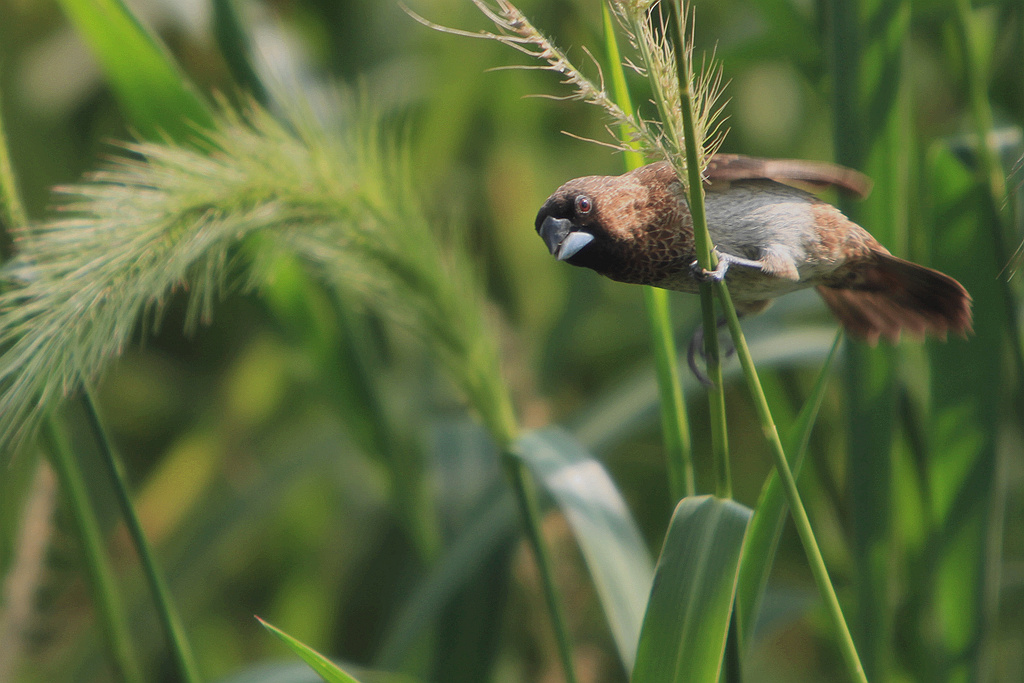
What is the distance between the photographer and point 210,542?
1.35 meters

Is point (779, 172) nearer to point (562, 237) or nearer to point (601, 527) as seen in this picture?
point (562, 237)

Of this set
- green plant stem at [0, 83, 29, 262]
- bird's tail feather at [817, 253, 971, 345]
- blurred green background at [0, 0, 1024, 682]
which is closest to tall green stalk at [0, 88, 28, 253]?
green plant stem at [0, 83, 29, 262]

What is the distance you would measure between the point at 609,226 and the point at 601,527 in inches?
13.2

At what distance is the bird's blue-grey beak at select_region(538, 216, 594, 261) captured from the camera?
1.43ft

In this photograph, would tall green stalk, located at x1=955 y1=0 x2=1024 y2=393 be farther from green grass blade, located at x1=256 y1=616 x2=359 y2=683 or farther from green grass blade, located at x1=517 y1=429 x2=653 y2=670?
green grass blade, located at x1=256 y1=616 x2=359 y2=683

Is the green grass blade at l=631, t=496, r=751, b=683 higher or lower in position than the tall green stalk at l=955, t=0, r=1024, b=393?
lower

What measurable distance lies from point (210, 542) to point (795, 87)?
1.76 m

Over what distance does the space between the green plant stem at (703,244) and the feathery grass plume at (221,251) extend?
0.33 metres

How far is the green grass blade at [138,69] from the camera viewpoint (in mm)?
843

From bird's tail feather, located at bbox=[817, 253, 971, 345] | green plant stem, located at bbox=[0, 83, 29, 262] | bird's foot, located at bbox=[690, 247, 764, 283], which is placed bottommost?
bird's tail feather, located at bbox=[817, 253, 971, 345]

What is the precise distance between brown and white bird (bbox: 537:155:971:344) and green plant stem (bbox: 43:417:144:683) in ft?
1.71

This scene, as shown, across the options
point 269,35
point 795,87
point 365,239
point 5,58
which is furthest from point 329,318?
point 795,87

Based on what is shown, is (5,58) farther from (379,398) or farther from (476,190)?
(379,398)

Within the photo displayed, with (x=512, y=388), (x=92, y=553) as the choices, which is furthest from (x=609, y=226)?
(x=512, y=388)
